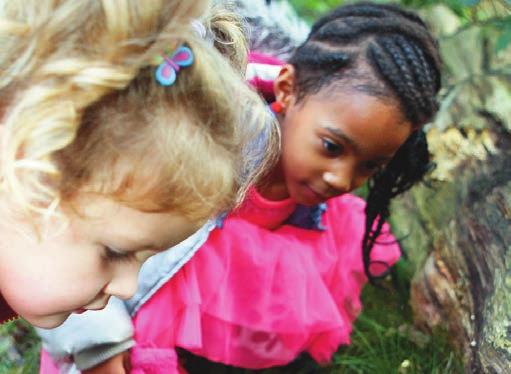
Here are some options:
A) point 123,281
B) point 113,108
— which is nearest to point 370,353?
point 123,281

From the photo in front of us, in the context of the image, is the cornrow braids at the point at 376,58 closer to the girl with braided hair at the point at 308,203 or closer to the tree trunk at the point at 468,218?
the girl with braided hair at the point at 308,203

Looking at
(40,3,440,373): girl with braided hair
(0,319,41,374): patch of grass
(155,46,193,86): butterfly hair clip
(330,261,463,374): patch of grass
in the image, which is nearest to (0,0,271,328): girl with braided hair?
(155,46,193,86): butterfly hair clip

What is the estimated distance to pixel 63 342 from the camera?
5.45ft

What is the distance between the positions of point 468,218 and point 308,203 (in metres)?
0.51

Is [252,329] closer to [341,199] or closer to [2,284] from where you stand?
[341,199]

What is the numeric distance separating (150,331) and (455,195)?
44.2 inches

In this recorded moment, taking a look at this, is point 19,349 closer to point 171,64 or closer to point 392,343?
point 392,343

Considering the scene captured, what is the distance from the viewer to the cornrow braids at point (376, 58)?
1.84 meters

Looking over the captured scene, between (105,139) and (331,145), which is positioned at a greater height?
(105,139)

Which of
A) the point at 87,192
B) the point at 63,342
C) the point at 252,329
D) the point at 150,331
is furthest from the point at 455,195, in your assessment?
the point at 87,192

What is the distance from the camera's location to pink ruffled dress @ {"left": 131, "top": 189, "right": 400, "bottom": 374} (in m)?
1.87

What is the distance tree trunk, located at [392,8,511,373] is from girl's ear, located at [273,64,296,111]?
65 cm

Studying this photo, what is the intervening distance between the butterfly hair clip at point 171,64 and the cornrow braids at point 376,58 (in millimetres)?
870

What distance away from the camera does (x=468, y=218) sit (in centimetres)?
215
